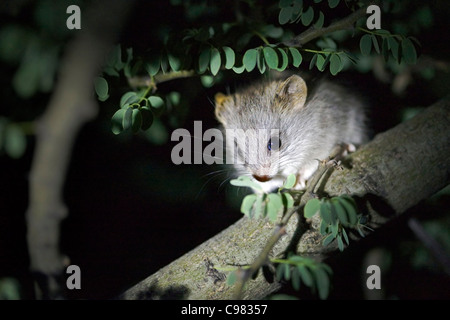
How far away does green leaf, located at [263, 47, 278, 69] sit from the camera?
1.88 m

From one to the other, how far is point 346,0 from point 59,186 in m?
1.73

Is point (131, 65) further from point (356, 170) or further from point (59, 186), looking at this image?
point (356, 170)

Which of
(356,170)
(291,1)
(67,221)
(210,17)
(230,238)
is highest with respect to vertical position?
(210,17)

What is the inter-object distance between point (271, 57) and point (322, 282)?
3.61ft

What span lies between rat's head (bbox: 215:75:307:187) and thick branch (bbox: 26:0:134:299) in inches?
53.4

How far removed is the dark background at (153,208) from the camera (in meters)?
2.53

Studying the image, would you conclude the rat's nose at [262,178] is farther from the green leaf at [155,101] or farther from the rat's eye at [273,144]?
the green leaf at [155,101]

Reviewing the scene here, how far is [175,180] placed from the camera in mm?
2869

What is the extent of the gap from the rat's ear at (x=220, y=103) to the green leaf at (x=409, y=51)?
1211 mm

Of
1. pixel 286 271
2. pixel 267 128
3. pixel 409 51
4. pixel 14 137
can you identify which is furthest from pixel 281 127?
pixel 14 137

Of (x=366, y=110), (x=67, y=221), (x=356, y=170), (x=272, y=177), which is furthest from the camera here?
(x=366, y=110)

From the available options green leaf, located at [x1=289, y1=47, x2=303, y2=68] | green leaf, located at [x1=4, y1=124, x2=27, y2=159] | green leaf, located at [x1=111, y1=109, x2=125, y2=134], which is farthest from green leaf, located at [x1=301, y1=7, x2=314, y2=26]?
→ green leaf, located at [x1=4, y1=124, x2=27, y2=159]

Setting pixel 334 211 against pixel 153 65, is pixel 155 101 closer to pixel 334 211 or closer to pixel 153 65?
pixel 153 65
